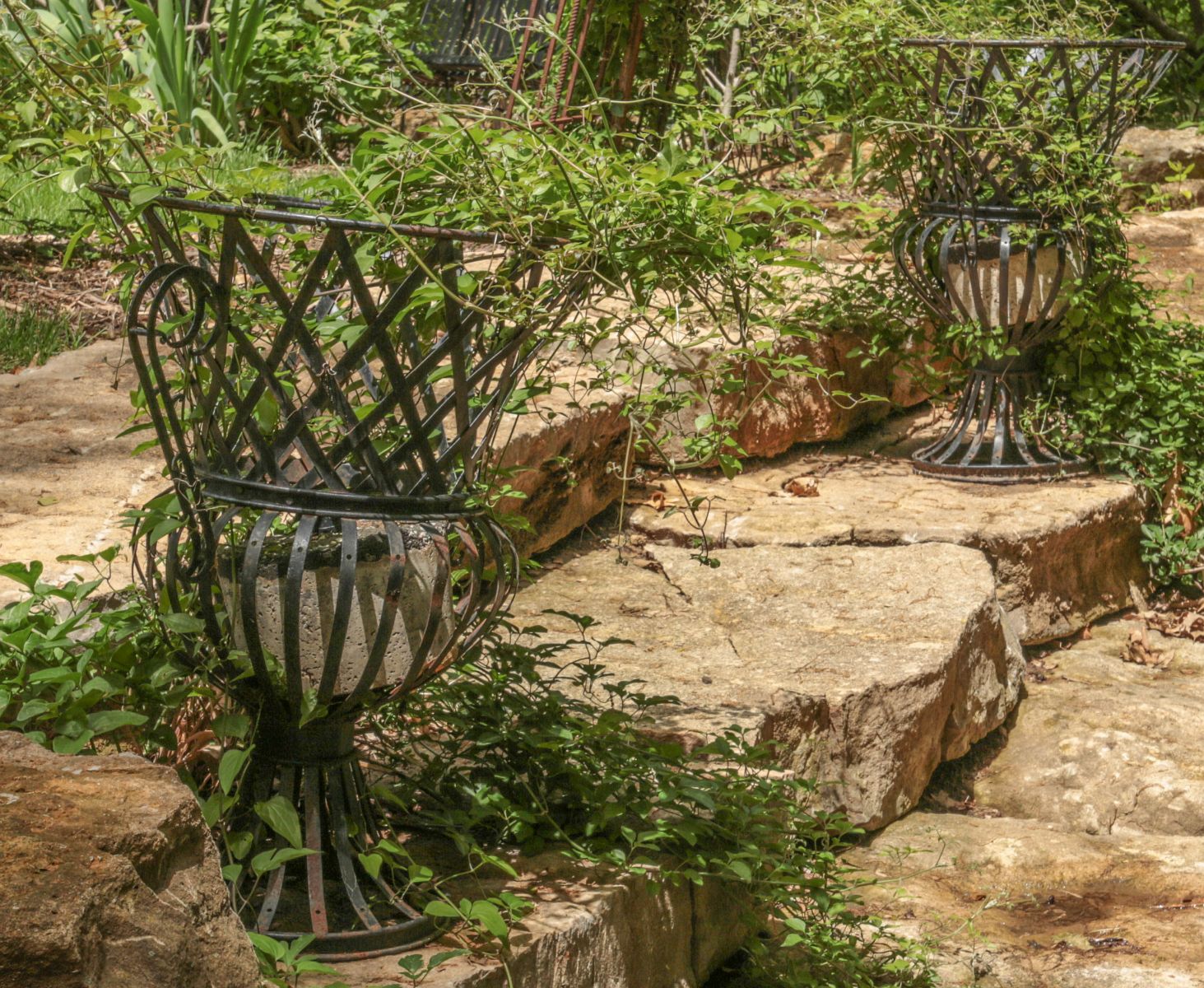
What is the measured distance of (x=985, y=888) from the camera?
9.56ft

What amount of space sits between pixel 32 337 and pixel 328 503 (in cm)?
303

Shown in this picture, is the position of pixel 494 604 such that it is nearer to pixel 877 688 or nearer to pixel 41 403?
pixel 877 688

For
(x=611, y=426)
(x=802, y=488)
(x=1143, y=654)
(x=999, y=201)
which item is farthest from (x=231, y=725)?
(x=999, y=201)

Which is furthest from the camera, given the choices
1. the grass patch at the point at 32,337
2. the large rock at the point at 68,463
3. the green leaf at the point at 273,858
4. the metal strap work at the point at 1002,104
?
the metal strap work at the point at 1002,104

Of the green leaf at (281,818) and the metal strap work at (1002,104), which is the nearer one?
the green leaf at (281,818)

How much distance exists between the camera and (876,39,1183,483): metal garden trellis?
457 cm

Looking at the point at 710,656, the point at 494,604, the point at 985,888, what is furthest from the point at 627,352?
the point at 985,888

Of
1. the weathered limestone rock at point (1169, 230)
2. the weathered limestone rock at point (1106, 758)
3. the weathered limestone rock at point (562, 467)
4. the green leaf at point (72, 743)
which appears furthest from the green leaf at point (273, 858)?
the weathered limestone rock at point (1169, 230)

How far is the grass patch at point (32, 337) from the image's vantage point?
4.23 metres

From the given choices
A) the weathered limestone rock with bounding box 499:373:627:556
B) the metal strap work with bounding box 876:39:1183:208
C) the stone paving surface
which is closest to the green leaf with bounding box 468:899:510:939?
the stone paving surface

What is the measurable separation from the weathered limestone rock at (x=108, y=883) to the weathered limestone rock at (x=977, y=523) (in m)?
2.73

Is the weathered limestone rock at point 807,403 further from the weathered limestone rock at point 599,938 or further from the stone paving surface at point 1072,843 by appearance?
the weathered limestone rock at point 599,938

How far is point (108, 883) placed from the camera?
1.17 m

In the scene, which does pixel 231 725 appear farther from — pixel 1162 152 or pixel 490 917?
pixel 1162 152
